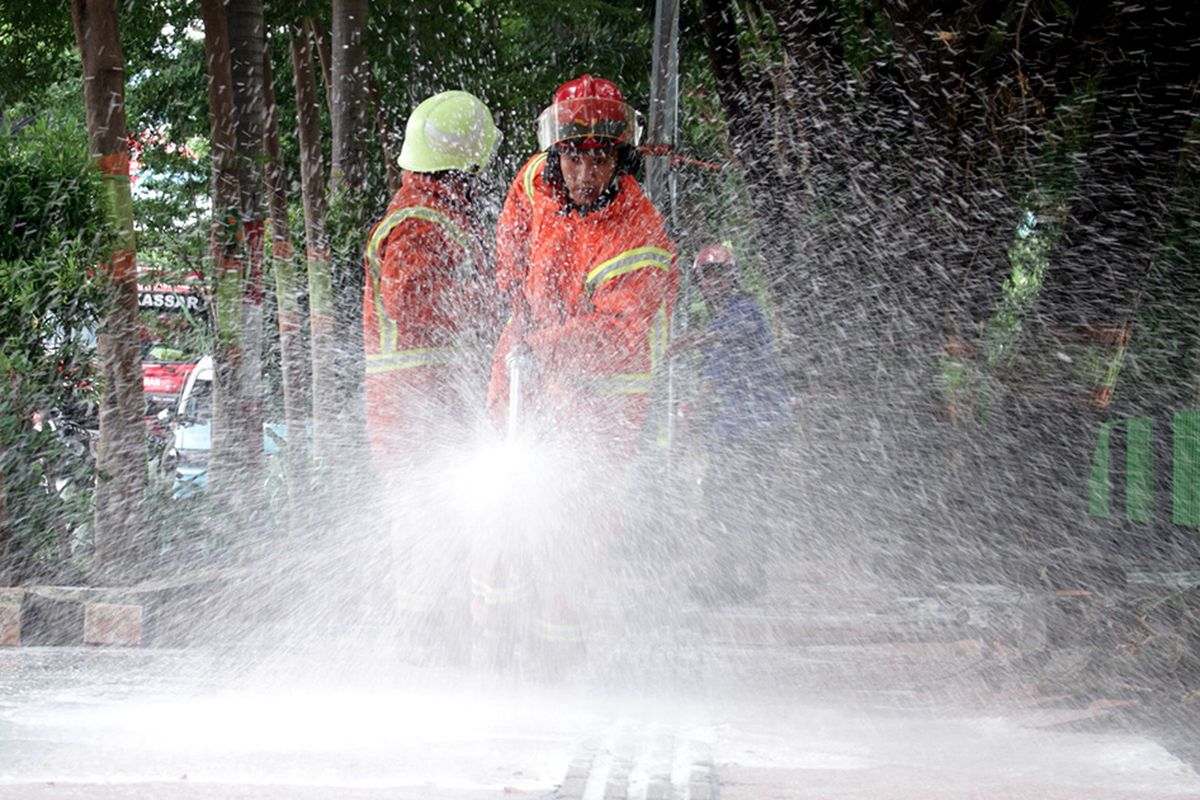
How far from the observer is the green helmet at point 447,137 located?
19.7ft

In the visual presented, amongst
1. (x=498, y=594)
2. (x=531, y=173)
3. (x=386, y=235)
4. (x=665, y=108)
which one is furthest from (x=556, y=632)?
(x=665, y=108)

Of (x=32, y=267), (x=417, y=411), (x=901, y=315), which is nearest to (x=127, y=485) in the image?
(x=32, y=267)

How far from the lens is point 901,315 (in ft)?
32.6

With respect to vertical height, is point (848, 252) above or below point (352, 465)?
above

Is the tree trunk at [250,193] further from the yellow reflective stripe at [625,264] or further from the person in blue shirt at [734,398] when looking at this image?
the yellow reflective stripe at [625,264]

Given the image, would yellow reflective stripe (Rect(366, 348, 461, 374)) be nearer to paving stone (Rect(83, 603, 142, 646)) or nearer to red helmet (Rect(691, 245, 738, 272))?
paving stone (Rect(83, 603, 142, 646))

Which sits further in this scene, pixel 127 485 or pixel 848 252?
pixel 848 252

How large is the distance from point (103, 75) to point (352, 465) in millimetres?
2810

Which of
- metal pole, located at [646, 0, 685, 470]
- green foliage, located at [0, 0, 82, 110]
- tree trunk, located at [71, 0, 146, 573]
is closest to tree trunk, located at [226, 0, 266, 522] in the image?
green foliage, located at [0, 0, 82, 110]

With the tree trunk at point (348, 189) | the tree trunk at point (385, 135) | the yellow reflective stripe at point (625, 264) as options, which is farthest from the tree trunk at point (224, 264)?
the yellow reflective stripe at point (625, 264)

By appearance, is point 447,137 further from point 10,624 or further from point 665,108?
point 665,108

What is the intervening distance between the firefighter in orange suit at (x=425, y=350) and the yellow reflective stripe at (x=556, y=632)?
0.39 m

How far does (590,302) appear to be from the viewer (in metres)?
5.63

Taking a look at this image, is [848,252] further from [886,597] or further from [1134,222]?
[886,597]
